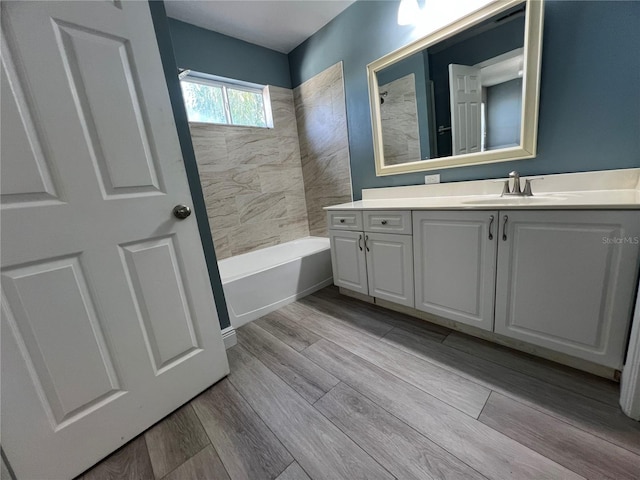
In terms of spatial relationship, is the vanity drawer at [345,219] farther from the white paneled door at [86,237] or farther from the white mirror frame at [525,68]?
the white paneled door at [86,237]

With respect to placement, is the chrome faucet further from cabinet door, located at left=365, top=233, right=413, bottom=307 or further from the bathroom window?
the bathroom window

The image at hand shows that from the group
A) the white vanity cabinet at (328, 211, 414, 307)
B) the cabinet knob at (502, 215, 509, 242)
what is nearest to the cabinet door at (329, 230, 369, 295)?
the white vanity cabinet at (328, 211, 414, 307)

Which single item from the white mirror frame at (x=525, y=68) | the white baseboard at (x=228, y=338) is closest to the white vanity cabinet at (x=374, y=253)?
the white mirror frame at (x=525, y=68)

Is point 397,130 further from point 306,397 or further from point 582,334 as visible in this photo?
point 306,397

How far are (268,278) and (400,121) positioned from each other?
5.36 feet

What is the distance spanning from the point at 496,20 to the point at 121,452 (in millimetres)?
2832

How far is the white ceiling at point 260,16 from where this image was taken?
1999mm

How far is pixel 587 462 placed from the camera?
0.84 m

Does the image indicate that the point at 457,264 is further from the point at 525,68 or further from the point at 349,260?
the point at 525,68

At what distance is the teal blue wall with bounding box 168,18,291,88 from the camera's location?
7.14 ft

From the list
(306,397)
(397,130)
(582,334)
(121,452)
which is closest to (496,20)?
(397,130)

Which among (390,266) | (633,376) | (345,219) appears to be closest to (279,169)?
(345,219)

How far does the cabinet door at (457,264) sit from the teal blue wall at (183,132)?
1.23 m

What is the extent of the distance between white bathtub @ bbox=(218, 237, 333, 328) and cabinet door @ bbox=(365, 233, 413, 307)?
625 mm
